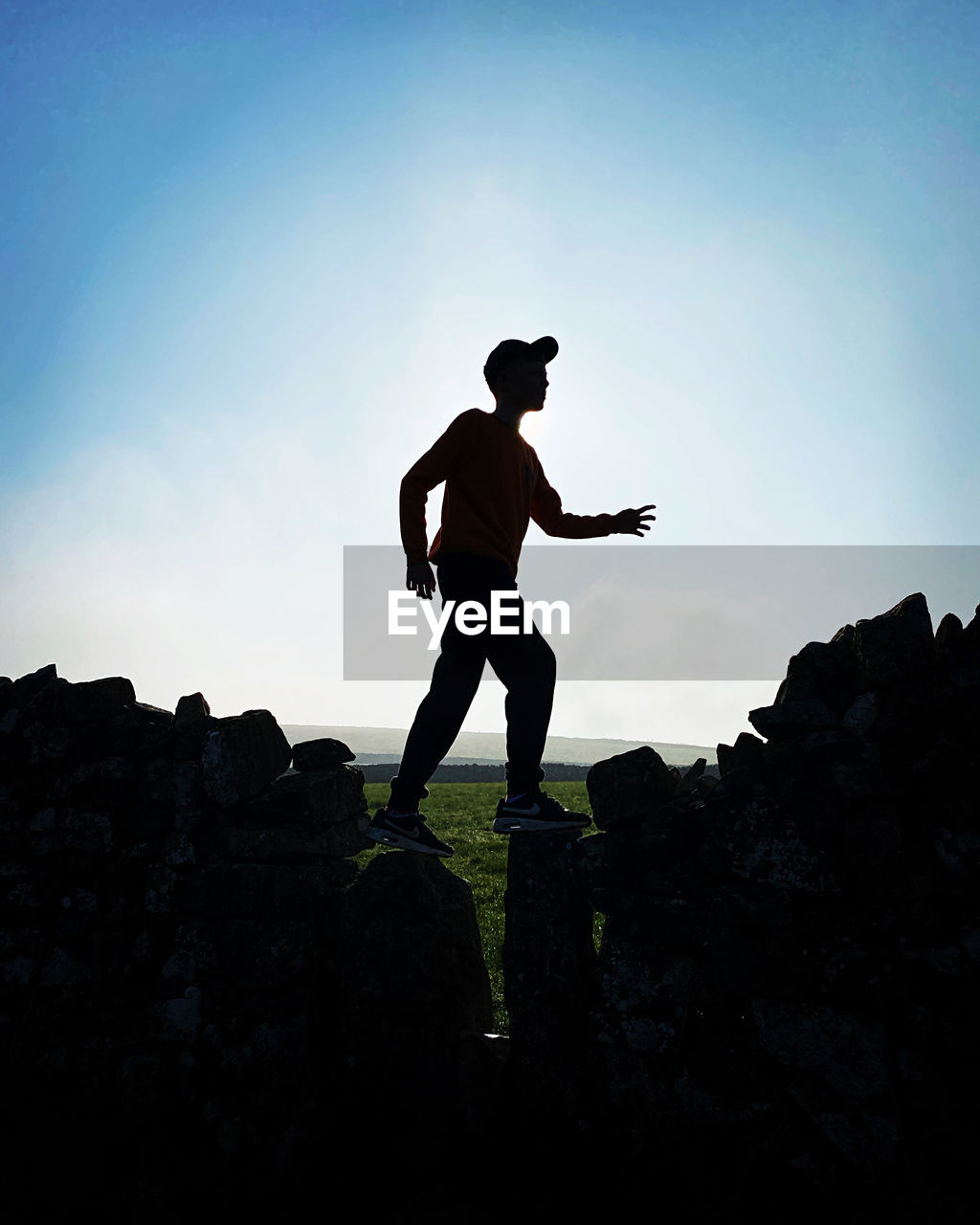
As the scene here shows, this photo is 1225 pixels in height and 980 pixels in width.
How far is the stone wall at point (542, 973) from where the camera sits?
2684mm

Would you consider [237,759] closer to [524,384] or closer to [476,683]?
[476,683]

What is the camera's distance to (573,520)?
4.19 m

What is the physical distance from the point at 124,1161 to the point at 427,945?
5.30 feet

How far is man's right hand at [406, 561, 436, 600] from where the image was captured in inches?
138

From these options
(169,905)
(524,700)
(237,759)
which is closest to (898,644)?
(524,700)

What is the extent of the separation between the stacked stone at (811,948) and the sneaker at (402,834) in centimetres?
69

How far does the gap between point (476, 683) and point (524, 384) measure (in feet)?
5.30

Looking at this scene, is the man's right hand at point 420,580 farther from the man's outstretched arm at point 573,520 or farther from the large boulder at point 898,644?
the large boulder at point 898,644

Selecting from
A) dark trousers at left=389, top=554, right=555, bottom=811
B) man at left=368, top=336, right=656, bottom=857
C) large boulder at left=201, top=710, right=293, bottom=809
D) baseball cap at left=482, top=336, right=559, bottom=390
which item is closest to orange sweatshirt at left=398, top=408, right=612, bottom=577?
man at left=368, top=336, right=656, bottom=857

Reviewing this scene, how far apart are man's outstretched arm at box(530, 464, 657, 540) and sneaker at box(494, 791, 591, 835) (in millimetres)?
1489

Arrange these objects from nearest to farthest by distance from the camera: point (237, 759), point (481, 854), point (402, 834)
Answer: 1. point (402, 834)
2. point (237, 759)
3. point (481, 854)

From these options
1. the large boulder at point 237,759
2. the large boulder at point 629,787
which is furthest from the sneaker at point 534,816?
the large boulder at point 237,759

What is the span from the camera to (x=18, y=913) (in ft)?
13.3

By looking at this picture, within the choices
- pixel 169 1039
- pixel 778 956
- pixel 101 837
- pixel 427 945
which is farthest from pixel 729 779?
pixel 101 837
